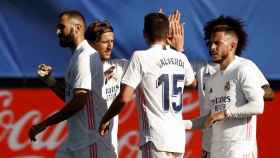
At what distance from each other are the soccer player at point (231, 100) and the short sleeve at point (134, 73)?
25.8 inches

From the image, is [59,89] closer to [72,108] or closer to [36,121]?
[72,108]

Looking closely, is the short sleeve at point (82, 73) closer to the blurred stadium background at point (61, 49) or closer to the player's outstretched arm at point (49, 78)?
the player's outstretched arm at point (49, 78)

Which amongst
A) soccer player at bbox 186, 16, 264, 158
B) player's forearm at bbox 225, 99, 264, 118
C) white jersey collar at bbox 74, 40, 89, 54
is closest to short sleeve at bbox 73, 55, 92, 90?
white jersey collar at bbox 74, 40, 89, 54

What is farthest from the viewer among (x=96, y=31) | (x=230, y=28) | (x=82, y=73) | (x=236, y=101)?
(x=96, y=31)

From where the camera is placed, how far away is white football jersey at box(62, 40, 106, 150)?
7055 mm

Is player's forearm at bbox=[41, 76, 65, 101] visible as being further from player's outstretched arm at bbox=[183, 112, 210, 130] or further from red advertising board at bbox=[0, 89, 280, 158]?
red advertising board at bbox=[0, 89, 280, 158]

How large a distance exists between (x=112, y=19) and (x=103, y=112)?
6.52 feet

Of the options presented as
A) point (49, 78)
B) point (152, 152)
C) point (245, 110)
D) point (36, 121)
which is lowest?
point (36, 121)

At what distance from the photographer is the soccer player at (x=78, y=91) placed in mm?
6934

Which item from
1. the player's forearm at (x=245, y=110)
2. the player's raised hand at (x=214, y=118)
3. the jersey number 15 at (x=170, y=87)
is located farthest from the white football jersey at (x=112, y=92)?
the player's forearm at (x=245, y=110)

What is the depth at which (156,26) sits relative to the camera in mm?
6508

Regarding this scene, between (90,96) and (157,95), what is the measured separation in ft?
2.94

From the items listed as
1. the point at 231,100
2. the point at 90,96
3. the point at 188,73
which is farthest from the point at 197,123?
the point at 90,96

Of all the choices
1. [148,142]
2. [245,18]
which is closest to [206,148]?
[148,142]
